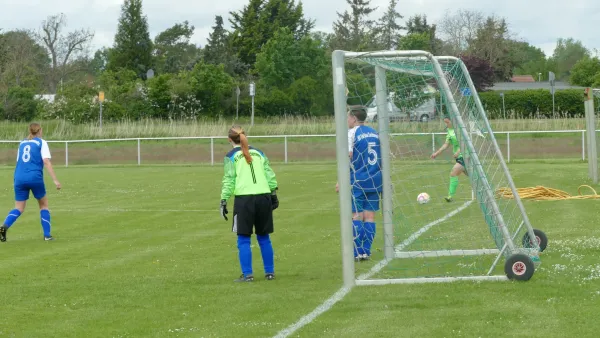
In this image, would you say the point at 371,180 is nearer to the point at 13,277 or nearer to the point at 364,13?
the point at 13,277

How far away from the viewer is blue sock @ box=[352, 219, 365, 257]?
11.9 m

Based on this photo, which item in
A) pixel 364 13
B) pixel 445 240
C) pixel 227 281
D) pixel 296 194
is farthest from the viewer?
pixel 364 13

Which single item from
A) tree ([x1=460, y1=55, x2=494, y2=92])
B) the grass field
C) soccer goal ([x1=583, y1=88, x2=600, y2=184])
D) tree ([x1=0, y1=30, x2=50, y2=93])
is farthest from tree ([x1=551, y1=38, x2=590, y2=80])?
the grass field

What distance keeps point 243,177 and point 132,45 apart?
75859 mm

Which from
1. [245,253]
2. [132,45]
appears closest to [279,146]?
[245,253]

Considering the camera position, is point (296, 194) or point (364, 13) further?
point (364, 13)

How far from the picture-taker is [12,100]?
201 feet

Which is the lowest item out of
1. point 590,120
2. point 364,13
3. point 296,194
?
point 296,194

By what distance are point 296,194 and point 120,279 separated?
13.6 m

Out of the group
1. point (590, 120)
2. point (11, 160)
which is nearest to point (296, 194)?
point (590, 120)

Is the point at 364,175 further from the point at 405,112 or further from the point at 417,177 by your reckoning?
the point at 417,177

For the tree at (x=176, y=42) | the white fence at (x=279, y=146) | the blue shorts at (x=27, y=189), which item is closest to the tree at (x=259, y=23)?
the tree at (x=176, y=42)

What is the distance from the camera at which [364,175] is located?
1190 centimetres

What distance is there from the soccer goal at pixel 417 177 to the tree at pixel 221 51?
6712 cm
